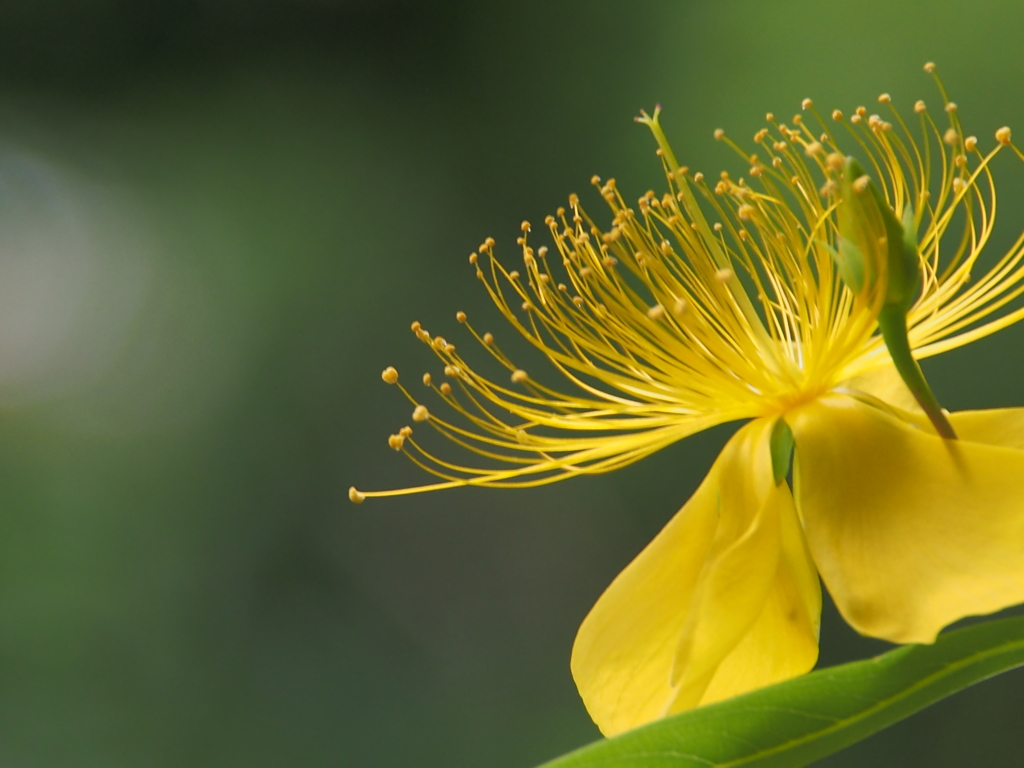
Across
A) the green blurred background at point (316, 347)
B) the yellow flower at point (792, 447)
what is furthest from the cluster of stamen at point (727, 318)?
the green blurred background at point (316, 347)

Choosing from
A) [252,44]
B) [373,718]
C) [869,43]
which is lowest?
[373,718]

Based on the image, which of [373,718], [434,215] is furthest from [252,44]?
[373,718]

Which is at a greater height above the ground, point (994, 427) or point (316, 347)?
point (316, 347)

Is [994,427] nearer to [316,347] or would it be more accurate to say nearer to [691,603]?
[691,603]

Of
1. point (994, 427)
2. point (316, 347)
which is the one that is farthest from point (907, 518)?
point (316, 347)

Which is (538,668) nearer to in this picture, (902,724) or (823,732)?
(902,724)

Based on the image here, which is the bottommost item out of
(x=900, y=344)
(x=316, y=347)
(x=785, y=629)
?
(x=785, y=629)
